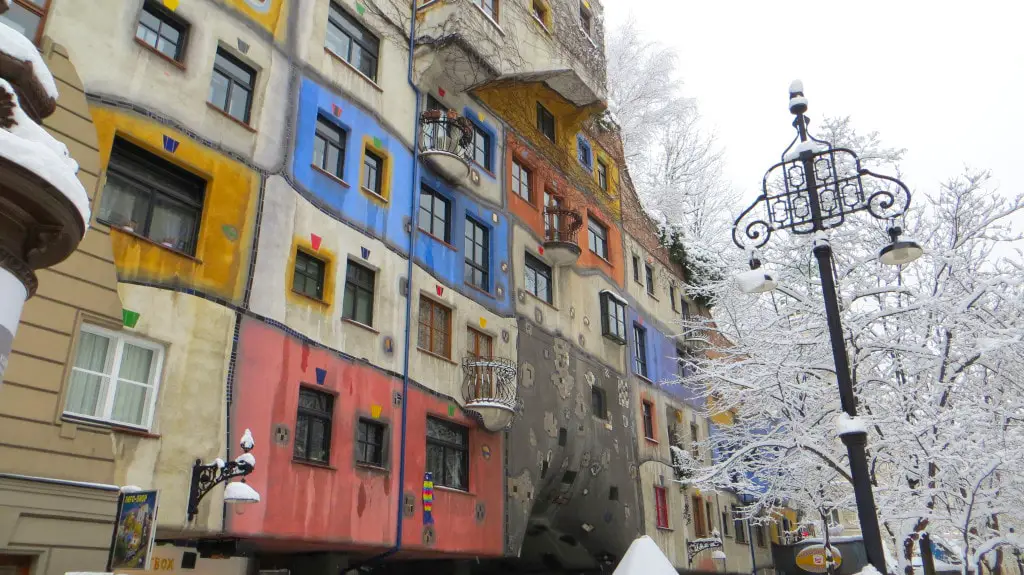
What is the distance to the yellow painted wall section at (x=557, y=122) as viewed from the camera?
20.0 m

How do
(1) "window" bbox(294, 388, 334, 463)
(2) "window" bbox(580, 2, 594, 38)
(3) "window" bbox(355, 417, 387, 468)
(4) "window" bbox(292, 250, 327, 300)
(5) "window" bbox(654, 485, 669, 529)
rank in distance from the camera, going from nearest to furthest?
1. (1) "window" bbox(294, 388, 334, 463)
2. (4) "window" bbox(292, 250, 327, 300)
3. (3) "window" bbox(355, 417, 387, 468)
4. (5) "window" bbox(654, 485, 669, 529)
5. (2) "window" bbox(580, 2, 594, 38)

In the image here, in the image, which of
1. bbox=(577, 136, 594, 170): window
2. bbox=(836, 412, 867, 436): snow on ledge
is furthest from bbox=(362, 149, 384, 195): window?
bbox=(577, 136, 594, 170): window

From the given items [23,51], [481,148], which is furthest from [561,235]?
[23,51]

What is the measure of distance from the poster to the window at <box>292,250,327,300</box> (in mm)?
4661

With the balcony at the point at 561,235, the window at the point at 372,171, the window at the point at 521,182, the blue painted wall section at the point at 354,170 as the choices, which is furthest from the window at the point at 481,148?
the window at the point at 372,171

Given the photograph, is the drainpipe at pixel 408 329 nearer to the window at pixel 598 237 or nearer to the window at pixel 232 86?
the window at pixel 232 86

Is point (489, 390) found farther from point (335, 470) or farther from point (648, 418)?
point (648, 418)

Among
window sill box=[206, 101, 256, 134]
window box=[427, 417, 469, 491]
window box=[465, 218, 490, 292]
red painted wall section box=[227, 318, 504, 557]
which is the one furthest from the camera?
window box=[465, 218, 490, 292]

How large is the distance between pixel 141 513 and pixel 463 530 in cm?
746

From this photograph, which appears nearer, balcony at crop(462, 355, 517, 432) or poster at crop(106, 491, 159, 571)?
poster at crop(106, 491, 159, 571)

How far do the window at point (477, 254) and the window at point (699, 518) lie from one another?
1210cm

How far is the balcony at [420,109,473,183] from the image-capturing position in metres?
16.3

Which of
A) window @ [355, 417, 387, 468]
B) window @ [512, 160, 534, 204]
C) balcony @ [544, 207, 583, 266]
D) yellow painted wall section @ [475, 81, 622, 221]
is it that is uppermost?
yellow painted wall section @ [475, 81, 622, 221]

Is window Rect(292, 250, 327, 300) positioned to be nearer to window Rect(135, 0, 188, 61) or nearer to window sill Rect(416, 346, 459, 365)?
window sill Rect(416, 346, 459, 365)
